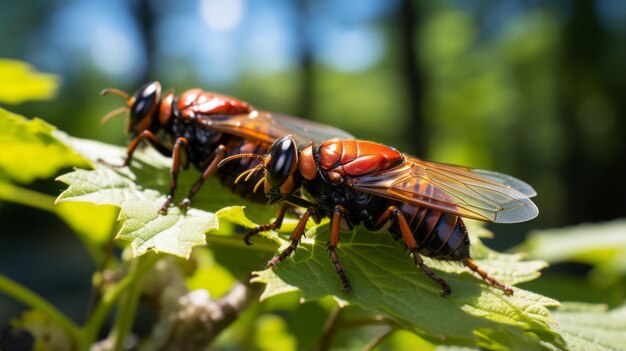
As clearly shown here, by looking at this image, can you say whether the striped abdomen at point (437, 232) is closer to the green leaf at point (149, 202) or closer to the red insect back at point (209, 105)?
the green leaf at point (149, 202)

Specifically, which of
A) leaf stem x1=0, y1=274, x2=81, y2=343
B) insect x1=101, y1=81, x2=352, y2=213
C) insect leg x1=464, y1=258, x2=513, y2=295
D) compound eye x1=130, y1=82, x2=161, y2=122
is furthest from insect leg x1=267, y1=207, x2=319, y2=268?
compound eye x1=130, y1=82, x2=161, y2=122

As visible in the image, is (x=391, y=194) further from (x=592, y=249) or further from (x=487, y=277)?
(x=592, y=249)

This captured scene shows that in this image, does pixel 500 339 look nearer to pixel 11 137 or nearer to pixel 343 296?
pixel 343 296

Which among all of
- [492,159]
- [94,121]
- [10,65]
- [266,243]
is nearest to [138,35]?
[94,121]

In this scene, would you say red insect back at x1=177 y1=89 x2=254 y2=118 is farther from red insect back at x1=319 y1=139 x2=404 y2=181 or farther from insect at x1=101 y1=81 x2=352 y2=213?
red insect back at x1=319 y1=139 x2=404 y2=181

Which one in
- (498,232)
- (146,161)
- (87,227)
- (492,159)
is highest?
(146,161)

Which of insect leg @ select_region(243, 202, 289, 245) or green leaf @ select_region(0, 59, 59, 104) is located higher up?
insect leg @ select_region(243, 202, 289, 245)

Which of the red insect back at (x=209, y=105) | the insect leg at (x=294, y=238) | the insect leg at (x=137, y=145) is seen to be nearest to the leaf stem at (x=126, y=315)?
the insect leg at (x=137, y=145)
